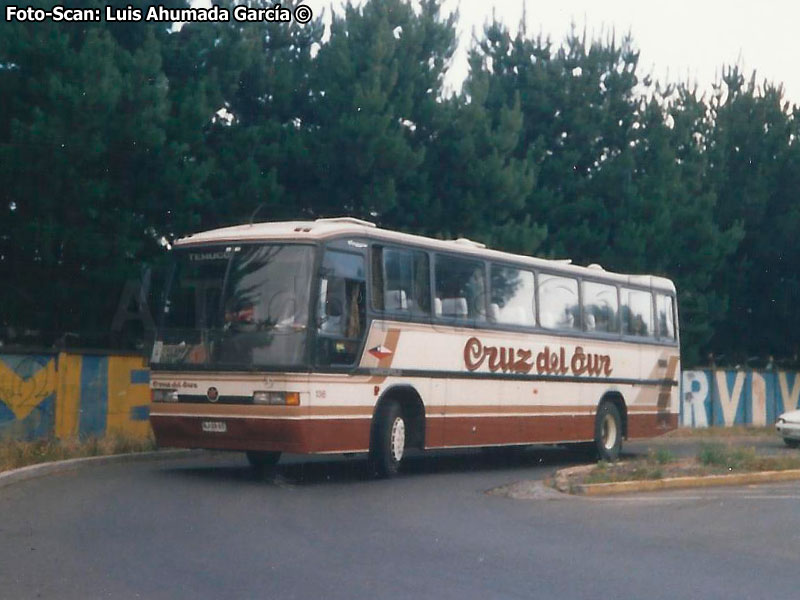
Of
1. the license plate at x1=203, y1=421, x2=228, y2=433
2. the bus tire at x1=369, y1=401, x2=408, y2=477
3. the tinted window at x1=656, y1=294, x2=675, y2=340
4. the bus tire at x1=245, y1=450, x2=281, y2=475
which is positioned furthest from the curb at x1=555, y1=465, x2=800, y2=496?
the tinted window at x1=656, y1=294, x2=675, y2=340

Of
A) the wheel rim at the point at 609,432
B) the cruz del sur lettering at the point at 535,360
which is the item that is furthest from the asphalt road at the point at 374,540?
the wheel rim at the point at 609,432

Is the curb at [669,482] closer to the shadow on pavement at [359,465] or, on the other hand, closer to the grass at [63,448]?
the shadow on pavement at [359,465]

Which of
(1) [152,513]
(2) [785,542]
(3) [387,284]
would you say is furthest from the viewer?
(3) [387,284]

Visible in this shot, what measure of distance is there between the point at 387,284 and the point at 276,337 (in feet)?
6.59

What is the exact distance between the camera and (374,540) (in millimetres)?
11422

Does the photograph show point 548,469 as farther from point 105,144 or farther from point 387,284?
point 105,144

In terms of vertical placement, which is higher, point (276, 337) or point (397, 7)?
point (397, 7)

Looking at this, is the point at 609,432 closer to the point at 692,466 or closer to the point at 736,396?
the point at 692,466

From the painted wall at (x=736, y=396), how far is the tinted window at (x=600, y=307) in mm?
13776

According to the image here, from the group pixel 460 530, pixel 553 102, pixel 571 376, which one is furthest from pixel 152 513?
pixel 553 102

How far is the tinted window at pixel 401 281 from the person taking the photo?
55.6 ft

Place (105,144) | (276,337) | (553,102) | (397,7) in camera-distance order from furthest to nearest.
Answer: (553,102), (397,7), (105,144), (276,337)

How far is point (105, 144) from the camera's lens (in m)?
21.9

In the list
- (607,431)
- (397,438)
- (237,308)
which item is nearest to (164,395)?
(237,308)
